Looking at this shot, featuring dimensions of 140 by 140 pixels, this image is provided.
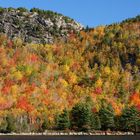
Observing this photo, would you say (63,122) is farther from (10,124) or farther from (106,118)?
(10,124)

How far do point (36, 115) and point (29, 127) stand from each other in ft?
31.9

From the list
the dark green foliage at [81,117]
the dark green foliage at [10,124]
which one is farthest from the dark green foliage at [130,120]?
the dark green foliage at [10,124]

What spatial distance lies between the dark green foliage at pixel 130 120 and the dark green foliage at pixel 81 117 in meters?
13.2

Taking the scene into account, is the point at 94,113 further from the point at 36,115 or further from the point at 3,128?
the point at 3,128

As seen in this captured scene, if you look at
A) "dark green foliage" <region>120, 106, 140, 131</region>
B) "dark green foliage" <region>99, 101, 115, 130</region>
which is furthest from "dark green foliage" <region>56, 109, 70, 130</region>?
"dark green foliage" <region>120, 106, 140, 131</region>

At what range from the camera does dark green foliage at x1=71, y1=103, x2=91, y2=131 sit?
163375 millimetres

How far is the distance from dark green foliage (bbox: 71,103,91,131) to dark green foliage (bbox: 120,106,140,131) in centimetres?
1319

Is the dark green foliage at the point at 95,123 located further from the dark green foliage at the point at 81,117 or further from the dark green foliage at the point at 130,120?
the dark green foliage at the point at 130,120

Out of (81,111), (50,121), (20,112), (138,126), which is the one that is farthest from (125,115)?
(20,112)

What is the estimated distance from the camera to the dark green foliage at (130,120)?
544 feet

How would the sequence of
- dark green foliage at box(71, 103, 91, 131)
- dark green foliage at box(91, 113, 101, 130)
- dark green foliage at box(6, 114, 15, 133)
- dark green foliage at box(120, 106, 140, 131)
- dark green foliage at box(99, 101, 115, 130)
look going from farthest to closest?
dark green foliage at box(99, 101, 115, 130) < dark green foliage at box(120, 106, 140, 131) < dark green foliage at box(91, 113, 101, 130) < dark green foliage at box(71, 103, 91, 131) < dark green foliage at box(6, 114, 15, 133)

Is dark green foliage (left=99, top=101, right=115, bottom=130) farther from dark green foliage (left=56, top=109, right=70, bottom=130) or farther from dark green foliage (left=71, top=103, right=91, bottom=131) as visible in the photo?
dark green foliage (left=56, top=109, right=70, bottom=130)

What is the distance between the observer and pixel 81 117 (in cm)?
16600

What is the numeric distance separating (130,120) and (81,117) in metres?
18.1
